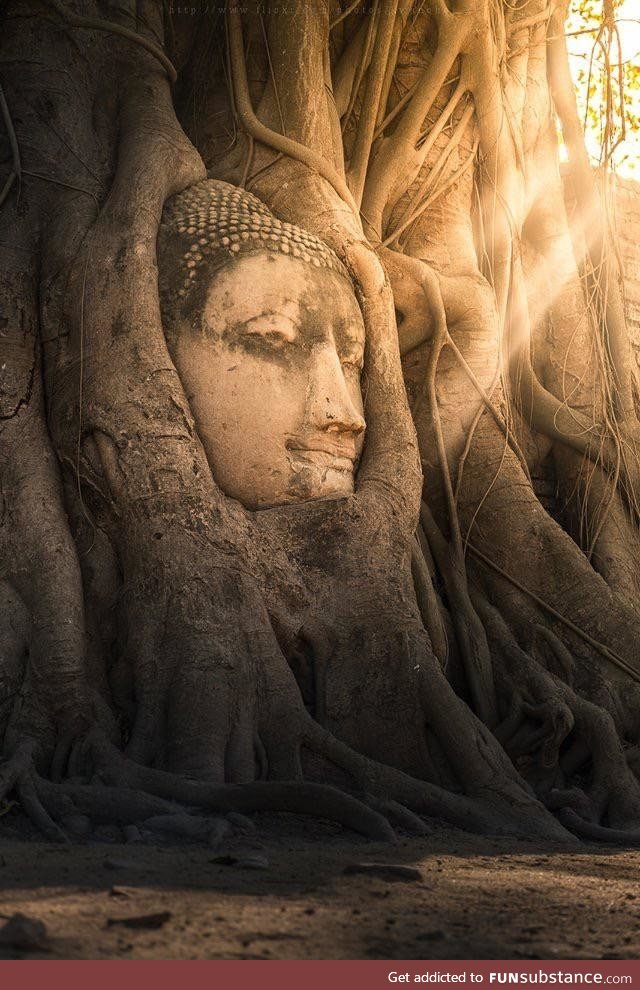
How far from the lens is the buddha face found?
3729 mm

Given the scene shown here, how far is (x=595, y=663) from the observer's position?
4.30 m

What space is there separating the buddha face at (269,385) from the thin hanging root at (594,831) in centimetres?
125

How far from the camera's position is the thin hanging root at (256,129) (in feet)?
14.3

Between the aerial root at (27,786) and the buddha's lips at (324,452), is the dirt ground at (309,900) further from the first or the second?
the buddha's lips at (324,452)

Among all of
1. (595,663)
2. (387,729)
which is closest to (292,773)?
(387,729)

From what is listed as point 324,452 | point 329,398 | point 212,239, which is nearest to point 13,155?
point 212,239

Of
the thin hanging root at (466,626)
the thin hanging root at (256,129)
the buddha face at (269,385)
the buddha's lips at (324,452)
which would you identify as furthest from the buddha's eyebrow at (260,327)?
the thin hanging root at (466,626)

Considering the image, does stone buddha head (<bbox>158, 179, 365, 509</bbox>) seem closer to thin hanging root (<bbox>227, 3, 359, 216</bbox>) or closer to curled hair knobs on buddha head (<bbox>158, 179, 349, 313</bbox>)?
curled hair knobs on buddha head (<bbox>158, 179, 349, 313</bbox>)

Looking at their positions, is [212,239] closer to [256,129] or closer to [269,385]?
[269,385]

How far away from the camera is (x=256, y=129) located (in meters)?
4.41

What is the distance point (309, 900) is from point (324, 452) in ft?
6.77

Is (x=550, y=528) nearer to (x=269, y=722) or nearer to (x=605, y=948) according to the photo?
(x=269, y=722)

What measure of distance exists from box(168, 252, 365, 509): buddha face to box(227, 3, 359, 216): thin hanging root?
24.6 inches

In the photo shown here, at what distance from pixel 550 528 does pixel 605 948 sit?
2792 millimetres
